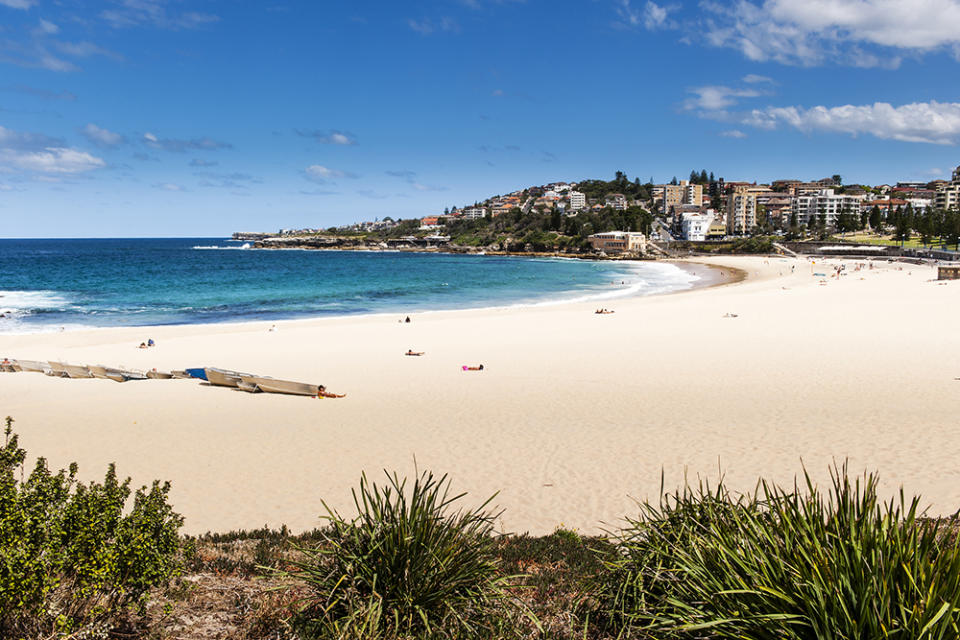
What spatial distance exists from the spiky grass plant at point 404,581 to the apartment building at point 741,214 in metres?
161

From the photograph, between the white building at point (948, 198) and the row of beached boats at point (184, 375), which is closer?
the row of beached boats at point (184, 375)

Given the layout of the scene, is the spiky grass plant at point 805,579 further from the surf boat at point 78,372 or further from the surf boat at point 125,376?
the surf boat at point 78,372

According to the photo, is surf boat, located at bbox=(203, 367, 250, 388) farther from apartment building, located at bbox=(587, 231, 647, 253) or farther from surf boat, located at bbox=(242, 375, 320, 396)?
apartment building, located at bbox=(587, 231, 647, 253)

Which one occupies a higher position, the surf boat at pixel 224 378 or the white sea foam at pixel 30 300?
the white sea foam at pixel 30 300

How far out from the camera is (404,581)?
3.79m

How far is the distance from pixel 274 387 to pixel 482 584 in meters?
10.6

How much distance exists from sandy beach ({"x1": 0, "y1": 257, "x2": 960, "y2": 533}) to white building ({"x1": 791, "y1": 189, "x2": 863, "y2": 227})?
139m

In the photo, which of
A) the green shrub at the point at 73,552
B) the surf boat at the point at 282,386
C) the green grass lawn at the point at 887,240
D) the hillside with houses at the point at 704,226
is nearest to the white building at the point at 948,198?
the hillside with houses at the point at 704,226

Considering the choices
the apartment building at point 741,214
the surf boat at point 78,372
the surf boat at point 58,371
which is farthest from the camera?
the apartment building at point 741,214

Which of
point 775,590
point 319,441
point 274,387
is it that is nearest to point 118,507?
point 775,590

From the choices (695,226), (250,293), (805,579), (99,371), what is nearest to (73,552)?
(805,579)

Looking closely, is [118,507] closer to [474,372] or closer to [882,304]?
[474,372]

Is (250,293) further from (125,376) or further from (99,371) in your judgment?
(125,376)

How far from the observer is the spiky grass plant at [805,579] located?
2842 millimetres
